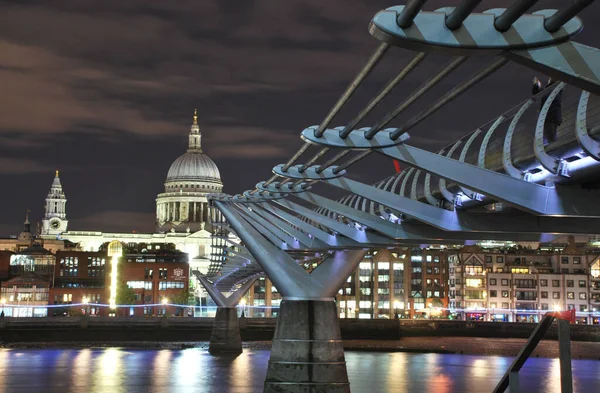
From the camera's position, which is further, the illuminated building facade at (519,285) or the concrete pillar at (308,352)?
the illuminated building facade at (519,285)

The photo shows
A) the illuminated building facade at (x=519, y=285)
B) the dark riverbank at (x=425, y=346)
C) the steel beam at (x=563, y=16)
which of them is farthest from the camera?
the illuminated building facade at (x=519, y=285)

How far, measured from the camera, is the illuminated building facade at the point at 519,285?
124 metres

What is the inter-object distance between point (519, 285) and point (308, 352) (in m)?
98.9

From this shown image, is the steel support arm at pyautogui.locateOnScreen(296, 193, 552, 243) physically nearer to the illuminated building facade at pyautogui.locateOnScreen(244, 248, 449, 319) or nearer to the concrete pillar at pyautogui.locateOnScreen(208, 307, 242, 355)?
the concrete pillar at pyautogui.locateOnScreen(208, 307, 242, 355)

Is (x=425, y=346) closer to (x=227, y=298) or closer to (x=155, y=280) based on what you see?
(x=227, y=298)

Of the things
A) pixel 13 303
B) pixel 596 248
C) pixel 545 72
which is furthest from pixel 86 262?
pixel 545 72

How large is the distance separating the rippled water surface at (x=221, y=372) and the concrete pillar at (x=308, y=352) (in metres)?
14.4

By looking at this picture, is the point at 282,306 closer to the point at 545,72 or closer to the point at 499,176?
the point at 499,176

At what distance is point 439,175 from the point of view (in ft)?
58.5

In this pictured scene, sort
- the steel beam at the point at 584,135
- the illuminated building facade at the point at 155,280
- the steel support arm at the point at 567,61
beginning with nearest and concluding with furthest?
the steel support arm at the point at 567,61
the steel beam at the point at 584,135
the illuminated building facade at the point at 155,280

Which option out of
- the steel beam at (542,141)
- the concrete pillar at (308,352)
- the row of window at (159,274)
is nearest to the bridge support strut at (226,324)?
the concrete pillar at (308,352)

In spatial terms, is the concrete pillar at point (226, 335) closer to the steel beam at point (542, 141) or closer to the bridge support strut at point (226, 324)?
the bridge support strut at point (226, 324)

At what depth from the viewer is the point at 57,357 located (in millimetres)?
69812

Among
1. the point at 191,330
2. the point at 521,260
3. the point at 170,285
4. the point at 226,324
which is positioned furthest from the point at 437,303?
the point at 226,324
